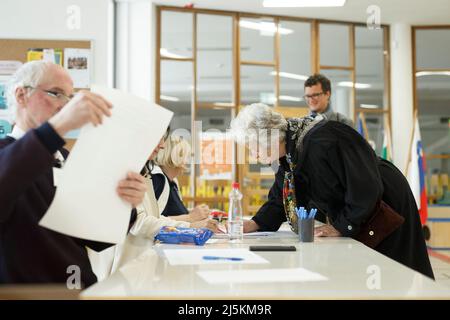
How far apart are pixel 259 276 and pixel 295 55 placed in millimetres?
7410

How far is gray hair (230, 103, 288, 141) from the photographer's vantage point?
2406mm

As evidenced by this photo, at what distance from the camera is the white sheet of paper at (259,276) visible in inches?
50.5

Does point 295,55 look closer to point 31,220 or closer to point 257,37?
point 257,37

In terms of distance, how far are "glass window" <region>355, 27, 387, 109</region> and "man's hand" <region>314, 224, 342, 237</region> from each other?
17.2 ft

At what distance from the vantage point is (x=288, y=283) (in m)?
1.25

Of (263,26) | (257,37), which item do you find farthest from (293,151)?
(257,37)

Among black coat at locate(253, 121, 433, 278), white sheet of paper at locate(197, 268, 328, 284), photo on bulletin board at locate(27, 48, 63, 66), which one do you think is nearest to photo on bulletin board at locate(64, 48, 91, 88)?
photo on bulletin board at locate(27, 48, 63, 66)

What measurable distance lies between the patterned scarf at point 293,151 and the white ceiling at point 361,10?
4.30 meters

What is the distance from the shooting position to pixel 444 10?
22.2 ft

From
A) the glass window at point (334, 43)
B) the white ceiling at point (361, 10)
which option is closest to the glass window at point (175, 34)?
the white ceiling at point (361, 10)

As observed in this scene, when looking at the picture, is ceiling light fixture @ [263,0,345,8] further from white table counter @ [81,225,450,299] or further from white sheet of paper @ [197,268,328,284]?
white sheet of paper @ [197,268,328,284]

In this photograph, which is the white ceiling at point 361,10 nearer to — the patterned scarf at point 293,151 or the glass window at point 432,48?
the glass window at point 432,48

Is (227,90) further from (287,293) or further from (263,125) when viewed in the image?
(287,293)
